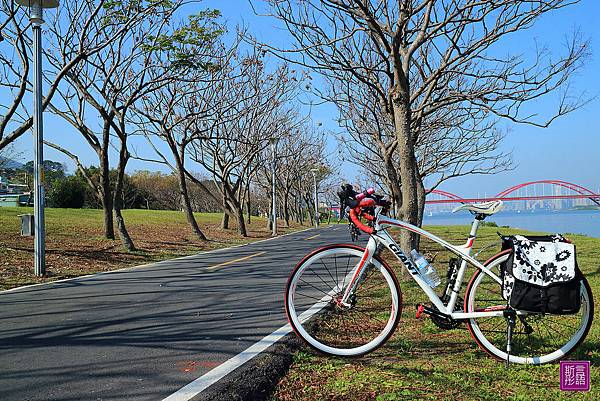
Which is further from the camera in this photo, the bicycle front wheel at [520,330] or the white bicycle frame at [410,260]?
the white bicycle frame at [410,260]

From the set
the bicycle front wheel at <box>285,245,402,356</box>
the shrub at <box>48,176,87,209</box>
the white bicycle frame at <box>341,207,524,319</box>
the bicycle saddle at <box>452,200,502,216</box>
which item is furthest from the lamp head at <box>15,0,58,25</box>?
the shrub at <box>48,176,87,209</box>

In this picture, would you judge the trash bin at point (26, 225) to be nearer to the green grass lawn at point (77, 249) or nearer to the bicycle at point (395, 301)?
the green grass lawn at point (77, 249)

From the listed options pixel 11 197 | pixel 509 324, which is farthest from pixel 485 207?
pixel 11 197

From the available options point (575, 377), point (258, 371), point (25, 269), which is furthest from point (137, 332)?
point (25, 269)

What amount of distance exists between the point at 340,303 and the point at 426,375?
1.01 m

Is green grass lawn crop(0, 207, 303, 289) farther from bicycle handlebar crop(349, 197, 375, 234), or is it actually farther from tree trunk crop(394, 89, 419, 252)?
bicycle handlebar crop(349, 197, 375, 234)

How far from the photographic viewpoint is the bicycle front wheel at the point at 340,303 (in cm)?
434

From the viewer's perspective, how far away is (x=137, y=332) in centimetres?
552

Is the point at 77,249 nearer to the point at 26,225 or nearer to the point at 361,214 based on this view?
the point at 26,225

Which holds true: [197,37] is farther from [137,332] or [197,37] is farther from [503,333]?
[503,333]

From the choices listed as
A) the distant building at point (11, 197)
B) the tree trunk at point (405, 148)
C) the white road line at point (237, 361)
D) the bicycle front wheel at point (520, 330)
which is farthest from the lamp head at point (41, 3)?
the distant building at point (11, 197)

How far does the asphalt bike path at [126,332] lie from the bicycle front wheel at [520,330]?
6.74 feet

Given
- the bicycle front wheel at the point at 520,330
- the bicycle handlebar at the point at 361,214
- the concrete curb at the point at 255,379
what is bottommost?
the concrete curb at the point at 255,379

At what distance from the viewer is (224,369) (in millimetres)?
4148
